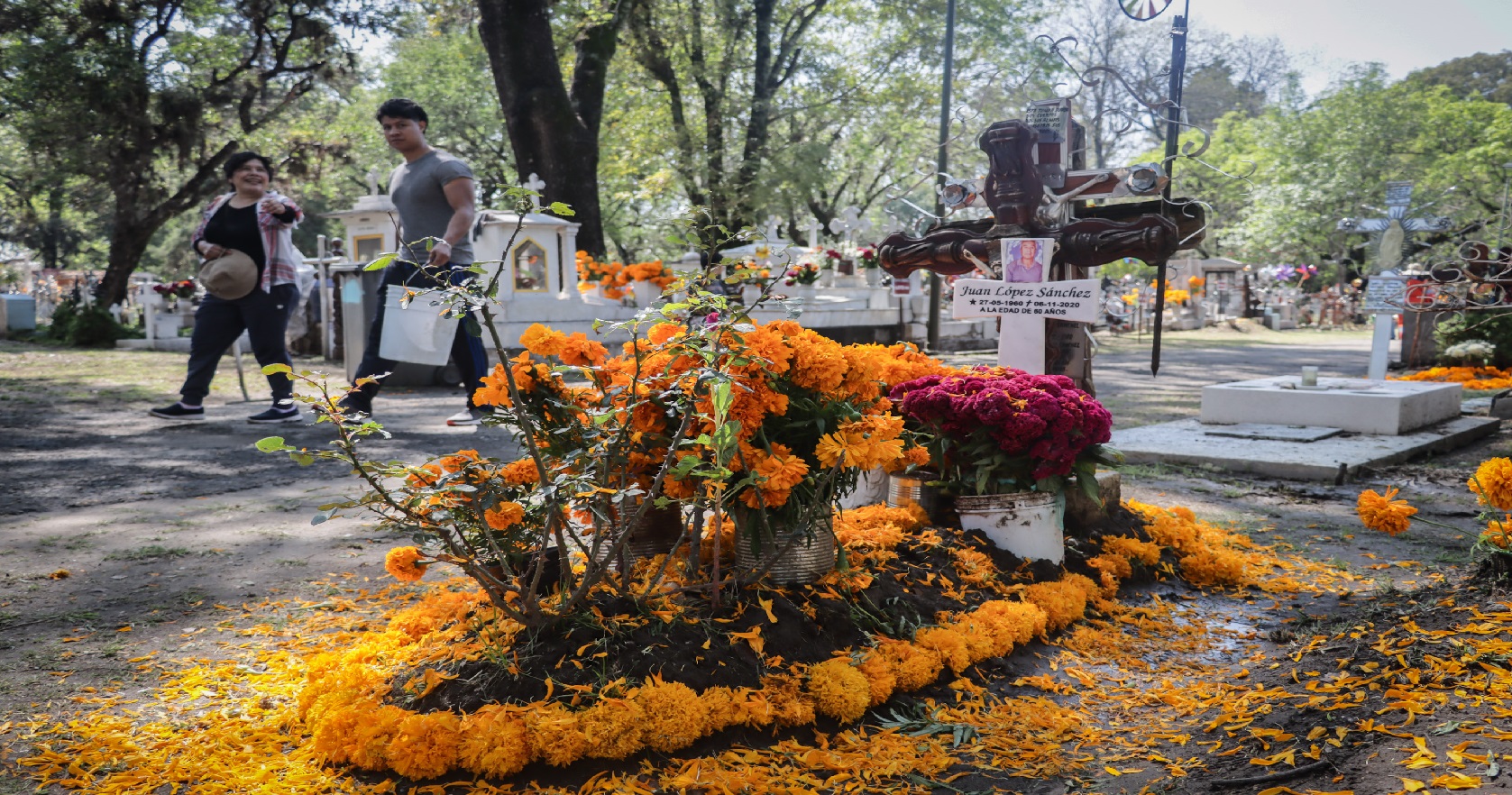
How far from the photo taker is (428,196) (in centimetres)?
680

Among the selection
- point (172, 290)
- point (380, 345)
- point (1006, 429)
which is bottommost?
point (1006, 429)

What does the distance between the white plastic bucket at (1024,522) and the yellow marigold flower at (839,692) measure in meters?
1.38

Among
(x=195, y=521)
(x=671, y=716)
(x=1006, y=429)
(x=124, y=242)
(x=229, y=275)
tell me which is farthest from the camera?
(x=124, y=242)

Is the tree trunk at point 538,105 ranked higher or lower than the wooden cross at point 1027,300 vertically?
higher

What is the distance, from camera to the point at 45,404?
31.8 ft

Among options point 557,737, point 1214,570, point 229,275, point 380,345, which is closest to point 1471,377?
point 1214,570

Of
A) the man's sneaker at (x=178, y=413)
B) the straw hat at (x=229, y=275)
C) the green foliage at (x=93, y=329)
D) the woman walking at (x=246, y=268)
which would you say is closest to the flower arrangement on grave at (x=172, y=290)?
the green foliage at (x=93, y=329)

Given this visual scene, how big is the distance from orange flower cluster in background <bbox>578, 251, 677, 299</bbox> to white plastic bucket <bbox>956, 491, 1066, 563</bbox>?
10.7 meters

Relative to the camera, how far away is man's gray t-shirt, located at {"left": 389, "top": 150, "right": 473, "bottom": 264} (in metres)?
6.72

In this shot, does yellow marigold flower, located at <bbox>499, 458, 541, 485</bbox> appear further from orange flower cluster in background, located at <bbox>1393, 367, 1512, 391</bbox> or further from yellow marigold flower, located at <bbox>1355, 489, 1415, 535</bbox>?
orange flower cluster in background, located at <bbox>1393, 367, 1512, 391</bbox>

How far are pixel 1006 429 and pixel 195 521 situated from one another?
3899mm

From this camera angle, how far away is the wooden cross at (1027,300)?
527 cm

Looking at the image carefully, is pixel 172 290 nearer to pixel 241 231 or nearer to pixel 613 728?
pixel 241 231

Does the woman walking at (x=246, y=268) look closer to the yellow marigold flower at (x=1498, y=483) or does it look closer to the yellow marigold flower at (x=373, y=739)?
the yellow marigold flower at (x=373, y=739)
